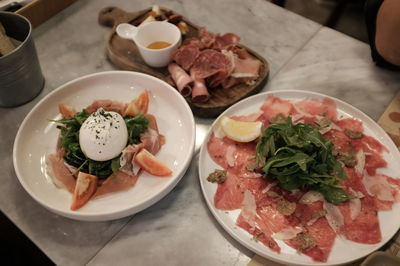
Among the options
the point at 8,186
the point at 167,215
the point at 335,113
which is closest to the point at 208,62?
the point at 335,113

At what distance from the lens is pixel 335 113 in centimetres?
137

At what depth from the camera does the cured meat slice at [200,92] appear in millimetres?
1391

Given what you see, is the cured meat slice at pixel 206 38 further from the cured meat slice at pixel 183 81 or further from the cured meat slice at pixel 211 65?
the cured meat slice at pixel 183 81

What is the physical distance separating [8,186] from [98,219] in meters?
0.41

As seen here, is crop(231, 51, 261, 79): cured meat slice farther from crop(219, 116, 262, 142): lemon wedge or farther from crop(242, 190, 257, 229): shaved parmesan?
crop(242, 190, 257, 229): shaved parmesan

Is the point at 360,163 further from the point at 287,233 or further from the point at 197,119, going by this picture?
the point at 197,119

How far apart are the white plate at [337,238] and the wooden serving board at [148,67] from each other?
7cm

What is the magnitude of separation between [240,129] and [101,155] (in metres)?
0.47

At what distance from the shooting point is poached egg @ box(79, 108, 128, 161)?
112cm

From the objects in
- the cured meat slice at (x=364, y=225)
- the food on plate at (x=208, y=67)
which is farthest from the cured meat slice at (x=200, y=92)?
the cured meat slice at (x=364, y=225)

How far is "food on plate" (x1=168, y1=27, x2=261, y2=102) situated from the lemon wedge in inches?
6.8

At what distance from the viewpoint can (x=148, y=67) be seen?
1.56 meters

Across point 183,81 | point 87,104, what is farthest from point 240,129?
point 87,104

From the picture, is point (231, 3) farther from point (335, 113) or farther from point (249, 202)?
point (249, 202)
